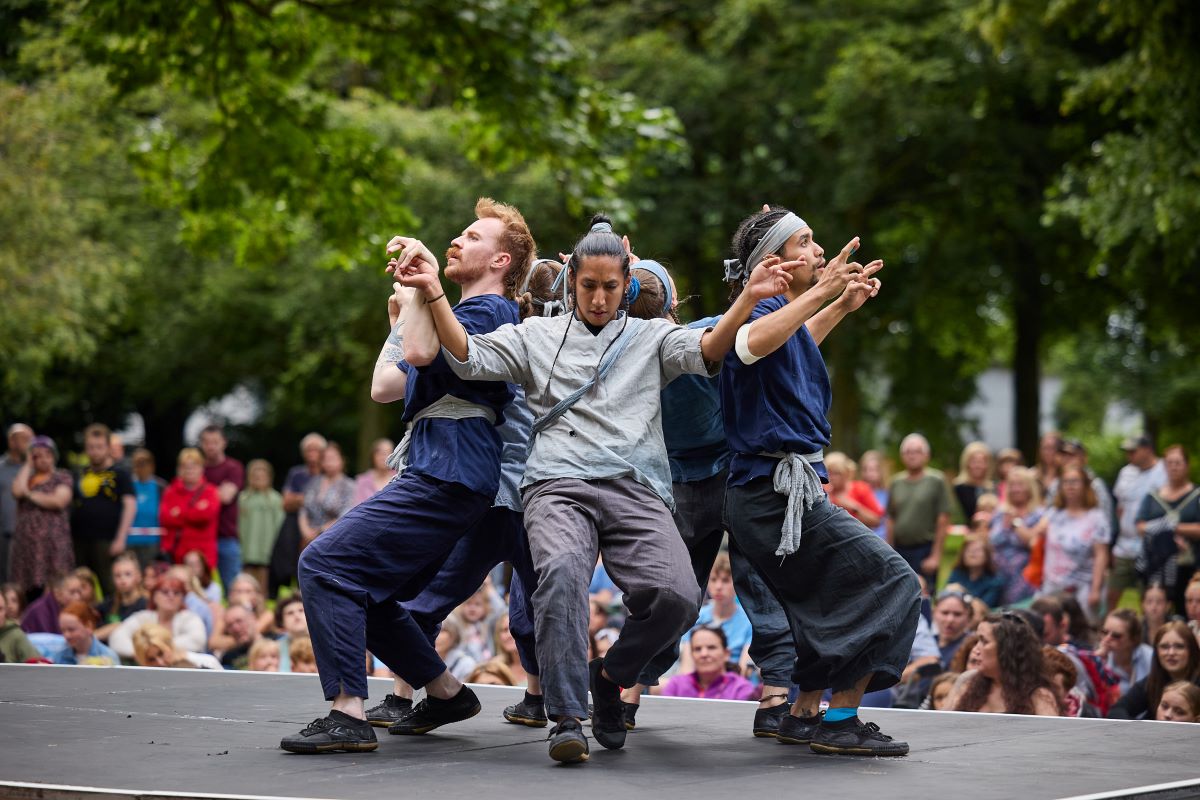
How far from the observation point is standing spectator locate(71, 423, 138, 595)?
520 inches

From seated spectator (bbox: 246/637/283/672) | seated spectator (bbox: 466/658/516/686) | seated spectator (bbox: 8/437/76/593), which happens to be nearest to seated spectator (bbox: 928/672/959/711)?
seated spectator (bbox: 466/658/516/686)

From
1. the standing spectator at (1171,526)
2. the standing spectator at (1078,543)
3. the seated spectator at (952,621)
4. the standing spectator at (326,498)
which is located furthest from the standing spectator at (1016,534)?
the standing spectator at (326,498)

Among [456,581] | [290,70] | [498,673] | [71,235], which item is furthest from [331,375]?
[456,581]

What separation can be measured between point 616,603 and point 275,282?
14757 mm

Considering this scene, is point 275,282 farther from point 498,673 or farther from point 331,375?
point 498,673

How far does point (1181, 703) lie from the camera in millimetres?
7188

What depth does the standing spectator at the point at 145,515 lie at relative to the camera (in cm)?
1355

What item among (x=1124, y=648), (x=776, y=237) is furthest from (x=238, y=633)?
(x=776, y=237)

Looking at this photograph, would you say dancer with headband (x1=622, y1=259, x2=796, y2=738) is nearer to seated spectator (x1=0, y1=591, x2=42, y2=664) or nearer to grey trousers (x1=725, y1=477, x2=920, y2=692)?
grey trousers (x1=725, y1=477, x2=920, y2=692)

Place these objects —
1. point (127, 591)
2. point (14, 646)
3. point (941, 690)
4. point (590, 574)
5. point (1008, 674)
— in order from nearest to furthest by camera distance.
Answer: point (590, 574) < point (1008, 674) < point (941, 690) < point (14, 646) < point (127, 591)

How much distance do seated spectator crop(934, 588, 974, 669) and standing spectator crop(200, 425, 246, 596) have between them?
21.5 ft

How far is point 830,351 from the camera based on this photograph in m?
23.8

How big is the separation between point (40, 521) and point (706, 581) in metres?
8.23

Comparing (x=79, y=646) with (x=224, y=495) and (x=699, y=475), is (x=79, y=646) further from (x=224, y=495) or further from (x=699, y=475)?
(x=699, y=475)
